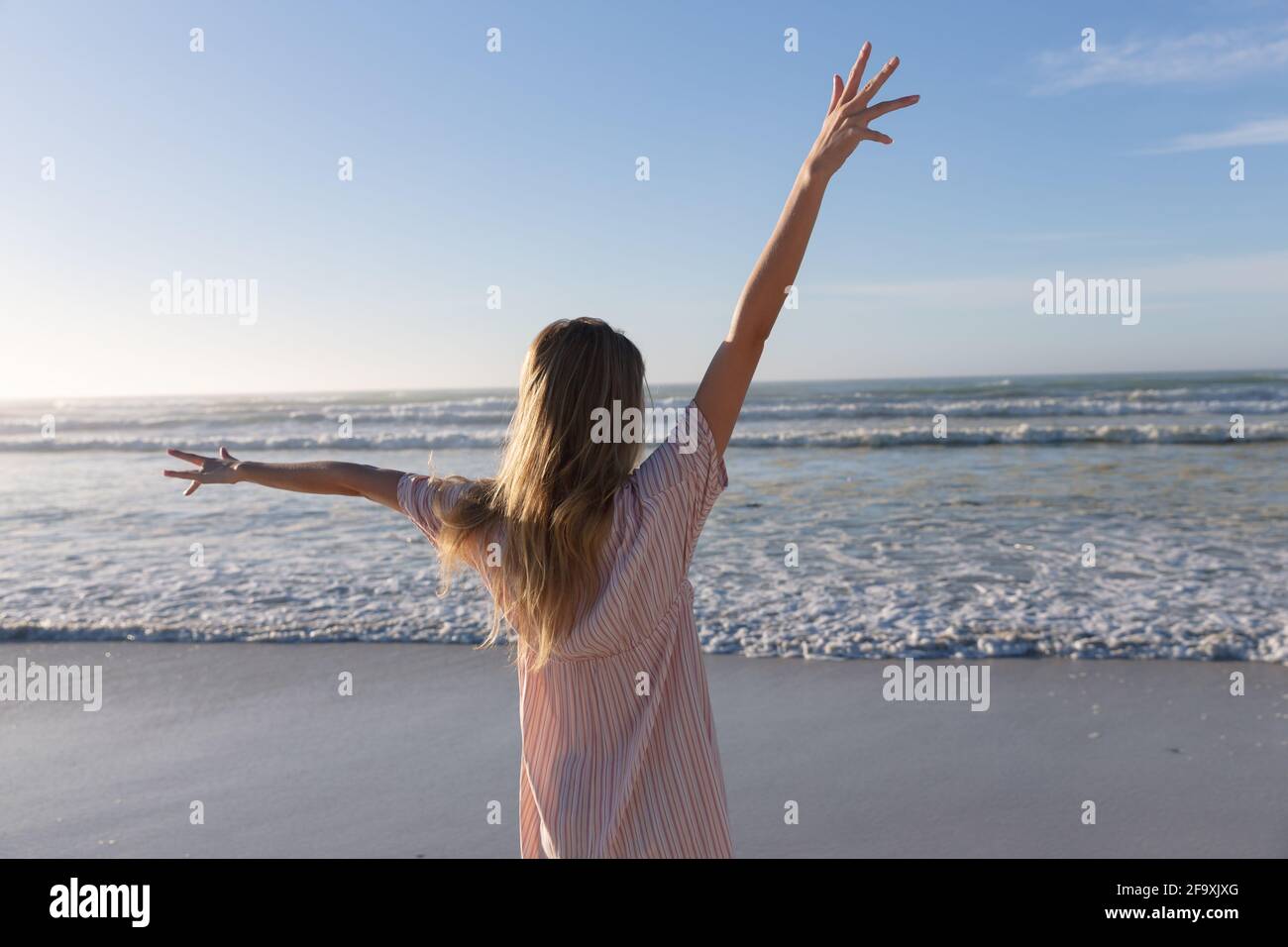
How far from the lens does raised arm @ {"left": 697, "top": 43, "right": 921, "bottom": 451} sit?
5.46 ft

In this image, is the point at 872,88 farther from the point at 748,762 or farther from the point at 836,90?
the point at 748,762

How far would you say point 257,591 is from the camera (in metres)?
7.47

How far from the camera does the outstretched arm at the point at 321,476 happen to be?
1.88 metres

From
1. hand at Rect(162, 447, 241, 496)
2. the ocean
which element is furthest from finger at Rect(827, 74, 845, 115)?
the ocean

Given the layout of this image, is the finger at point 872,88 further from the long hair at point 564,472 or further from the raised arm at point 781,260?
the long hair at point 564,472

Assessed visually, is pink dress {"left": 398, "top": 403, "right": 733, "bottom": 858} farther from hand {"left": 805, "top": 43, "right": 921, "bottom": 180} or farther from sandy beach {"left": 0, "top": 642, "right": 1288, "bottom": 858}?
sandy beach {"left": 0, "top": 642, "right": 1288, "bottom": 858}

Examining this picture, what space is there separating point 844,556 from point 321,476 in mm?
6703

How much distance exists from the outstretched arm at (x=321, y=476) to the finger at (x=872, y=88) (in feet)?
3.73

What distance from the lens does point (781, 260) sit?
1.69 metres

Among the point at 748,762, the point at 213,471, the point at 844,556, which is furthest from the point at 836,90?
the point at 844,556

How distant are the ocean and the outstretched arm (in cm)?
416
